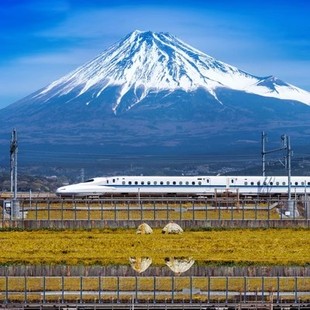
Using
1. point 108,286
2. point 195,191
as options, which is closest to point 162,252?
point 108,286

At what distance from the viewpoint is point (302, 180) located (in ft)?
335

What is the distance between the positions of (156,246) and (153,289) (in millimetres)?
15594

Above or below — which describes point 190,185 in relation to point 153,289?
above

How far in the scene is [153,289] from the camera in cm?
3516

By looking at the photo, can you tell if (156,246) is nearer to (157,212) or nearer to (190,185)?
(157,212)

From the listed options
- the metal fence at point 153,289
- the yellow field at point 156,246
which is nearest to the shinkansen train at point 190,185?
the yellow field at point 156,246

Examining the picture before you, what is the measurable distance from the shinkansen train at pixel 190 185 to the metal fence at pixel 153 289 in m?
62.0

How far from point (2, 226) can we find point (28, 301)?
24.4 metres

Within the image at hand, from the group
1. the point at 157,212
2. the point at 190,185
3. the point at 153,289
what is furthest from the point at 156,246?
the point at 190,185

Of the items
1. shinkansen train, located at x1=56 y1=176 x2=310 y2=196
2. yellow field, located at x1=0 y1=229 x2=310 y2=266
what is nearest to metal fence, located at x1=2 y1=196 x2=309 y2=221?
yellow field, located at x1=0 y1=229 x2=310 y2=266

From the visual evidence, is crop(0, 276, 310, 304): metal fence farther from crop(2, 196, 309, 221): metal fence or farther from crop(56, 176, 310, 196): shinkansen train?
crop(56, 176, 310, 196): shinkansen train

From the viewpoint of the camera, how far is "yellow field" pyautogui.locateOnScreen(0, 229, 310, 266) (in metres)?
46.0

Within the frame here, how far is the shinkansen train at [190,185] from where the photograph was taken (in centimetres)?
9931

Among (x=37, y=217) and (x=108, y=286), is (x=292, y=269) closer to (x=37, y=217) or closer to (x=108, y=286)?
(x=108, y=286)
